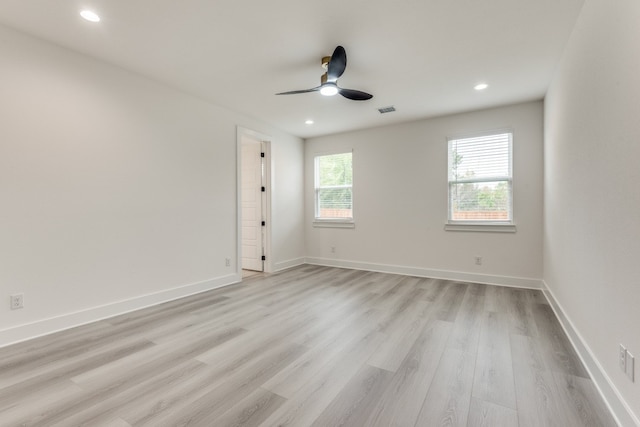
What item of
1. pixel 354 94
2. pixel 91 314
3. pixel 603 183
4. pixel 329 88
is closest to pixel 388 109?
pixel 354 94

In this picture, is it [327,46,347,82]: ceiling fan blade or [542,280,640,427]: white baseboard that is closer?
[542,280,640,427]: white baseboard

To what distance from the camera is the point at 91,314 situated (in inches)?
116

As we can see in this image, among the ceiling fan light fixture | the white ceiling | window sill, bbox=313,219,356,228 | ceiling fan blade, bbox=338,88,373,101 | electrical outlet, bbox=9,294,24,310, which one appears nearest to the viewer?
the white ceiling

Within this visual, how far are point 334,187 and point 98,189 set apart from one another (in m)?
3.93

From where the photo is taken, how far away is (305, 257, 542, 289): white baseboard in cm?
424

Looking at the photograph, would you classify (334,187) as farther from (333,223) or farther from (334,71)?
(334,71)

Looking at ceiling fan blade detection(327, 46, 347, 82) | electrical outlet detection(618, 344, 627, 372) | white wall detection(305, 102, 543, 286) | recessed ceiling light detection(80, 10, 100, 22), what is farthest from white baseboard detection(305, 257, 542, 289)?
recessed ceiling light detection(80, 10, 100, 22)

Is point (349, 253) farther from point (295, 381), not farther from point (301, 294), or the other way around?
point (295, 381)

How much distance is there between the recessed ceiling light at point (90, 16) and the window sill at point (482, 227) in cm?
488

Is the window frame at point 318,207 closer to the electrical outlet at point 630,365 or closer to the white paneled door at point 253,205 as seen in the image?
the white paneled door at point 253,205

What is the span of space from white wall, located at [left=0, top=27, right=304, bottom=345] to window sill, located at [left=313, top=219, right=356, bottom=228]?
219 centimetres

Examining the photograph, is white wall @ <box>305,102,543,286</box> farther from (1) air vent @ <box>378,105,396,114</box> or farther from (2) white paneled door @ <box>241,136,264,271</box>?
(2) white paneled door @ <box>241,136,264,271</box>

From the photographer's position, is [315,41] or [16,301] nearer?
[16,301]

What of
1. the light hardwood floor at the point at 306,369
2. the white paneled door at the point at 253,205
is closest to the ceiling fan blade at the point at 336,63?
the light hardwood floor at the point at 306,369
